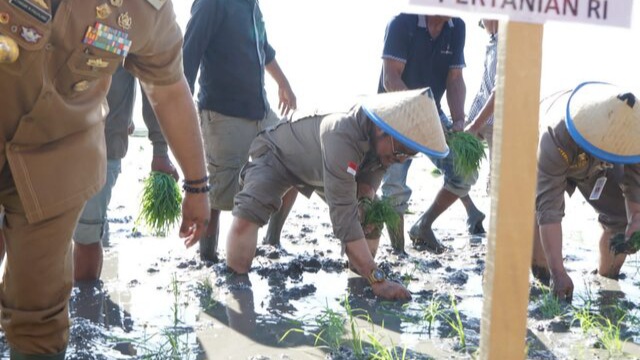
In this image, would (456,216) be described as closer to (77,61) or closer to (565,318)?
(565,318)

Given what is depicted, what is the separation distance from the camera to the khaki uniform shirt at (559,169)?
15.6ft

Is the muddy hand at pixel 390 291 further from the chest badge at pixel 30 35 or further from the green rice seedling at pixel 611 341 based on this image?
the chest badge at pixel 30 35

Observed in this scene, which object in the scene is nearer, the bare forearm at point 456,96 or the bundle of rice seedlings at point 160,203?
the bundle of rice seedlings at point 160,203

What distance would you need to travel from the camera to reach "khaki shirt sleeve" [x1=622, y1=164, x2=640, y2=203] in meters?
4.87

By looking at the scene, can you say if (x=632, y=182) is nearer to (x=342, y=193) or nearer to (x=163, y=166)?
(x=342, y=193)

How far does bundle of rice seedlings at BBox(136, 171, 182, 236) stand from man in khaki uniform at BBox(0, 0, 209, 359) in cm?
156

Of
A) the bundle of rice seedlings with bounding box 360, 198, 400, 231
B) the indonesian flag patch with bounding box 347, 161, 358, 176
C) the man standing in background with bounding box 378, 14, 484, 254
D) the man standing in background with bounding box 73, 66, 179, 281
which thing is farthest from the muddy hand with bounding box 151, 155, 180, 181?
the man standing in background with bounding box 378, 14, 484, 254

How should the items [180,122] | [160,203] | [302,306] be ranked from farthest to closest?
[302,306] → [160,203] → [180,122]

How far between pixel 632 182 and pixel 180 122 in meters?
3.10

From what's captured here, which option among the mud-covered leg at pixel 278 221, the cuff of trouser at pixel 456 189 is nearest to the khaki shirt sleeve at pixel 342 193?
the mud-covered leg at pixel 278 221

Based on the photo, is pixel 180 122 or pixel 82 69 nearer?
pixel 82 69

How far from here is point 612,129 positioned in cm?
435

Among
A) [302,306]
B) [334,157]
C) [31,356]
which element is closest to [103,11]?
[31,356]

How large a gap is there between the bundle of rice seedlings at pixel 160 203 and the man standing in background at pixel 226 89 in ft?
3.43
